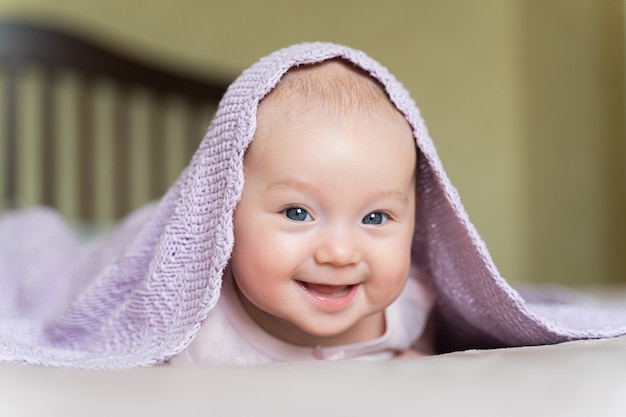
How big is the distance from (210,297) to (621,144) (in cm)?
186

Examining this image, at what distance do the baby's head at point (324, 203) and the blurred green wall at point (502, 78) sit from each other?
155cm

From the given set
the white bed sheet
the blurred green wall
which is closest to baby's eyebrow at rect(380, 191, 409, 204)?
the white bed sheet

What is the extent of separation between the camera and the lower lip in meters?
0.66

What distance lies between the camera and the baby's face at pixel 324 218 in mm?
646

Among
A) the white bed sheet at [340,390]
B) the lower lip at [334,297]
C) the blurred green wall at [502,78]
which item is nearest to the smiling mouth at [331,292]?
the lower lip at [334,297]

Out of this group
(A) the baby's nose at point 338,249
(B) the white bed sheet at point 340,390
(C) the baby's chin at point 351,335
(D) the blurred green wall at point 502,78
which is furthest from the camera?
(D) the blurred green wall at point 502,78

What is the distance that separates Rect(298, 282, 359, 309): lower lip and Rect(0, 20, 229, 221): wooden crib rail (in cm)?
131

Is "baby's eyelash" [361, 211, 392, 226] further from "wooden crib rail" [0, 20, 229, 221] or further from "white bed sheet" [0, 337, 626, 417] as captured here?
"wooden crib rail" [0, 20, 229, 221]

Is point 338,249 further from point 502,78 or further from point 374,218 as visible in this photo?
point 502,78

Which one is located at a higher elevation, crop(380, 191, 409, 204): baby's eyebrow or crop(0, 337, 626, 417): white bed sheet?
crop(380, 191, 409, 204): baby's eyebrow

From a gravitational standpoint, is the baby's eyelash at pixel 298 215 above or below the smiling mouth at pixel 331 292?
above

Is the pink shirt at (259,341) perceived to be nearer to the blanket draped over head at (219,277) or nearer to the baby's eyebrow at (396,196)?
the blanket draped over head at (219,277)

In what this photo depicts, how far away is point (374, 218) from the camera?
0.67 metres

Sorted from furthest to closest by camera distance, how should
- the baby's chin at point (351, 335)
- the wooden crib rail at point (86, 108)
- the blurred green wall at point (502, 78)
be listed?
the blurred green wall at point (502, 78) < the wooden crib rail at point (86, 108) < the baby's chin at point (351, 335)
